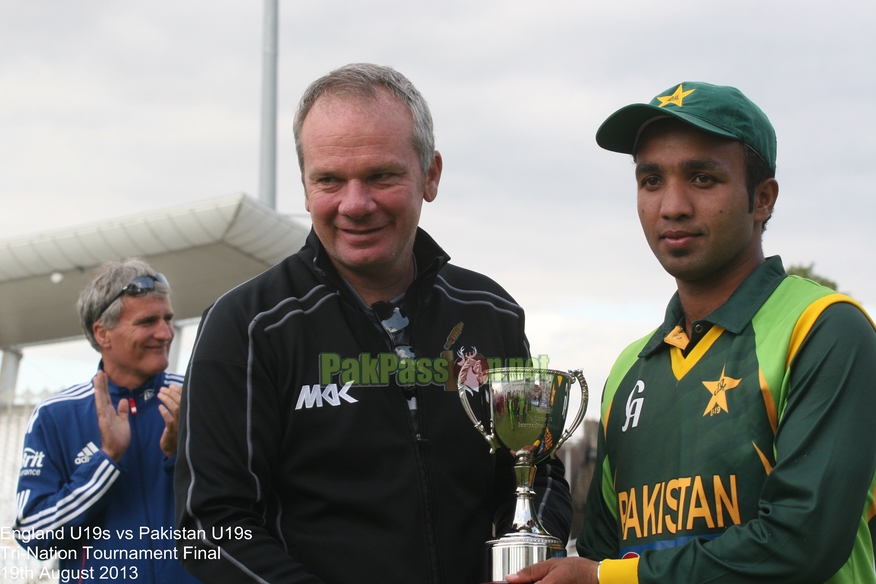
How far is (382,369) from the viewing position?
2.73m

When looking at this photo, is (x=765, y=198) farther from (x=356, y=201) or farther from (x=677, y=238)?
(x=356, y=201)

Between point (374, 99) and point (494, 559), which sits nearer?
point (494, 559)

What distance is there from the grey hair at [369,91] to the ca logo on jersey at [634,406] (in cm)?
87

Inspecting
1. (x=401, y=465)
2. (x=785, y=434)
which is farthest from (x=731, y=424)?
(x=401, y=465)

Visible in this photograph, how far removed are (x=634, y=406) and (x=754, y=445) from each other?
1.59ft

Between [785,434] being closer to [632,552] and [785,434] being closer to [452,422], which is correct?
[632,552]

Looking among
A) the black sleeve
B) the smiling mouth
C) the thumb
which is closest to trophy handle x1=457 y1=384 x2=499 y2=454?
the black sleeve

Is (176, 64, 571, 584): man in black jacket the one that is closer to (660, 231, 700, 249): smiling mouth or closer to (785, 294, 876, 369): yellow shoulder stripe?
(660, 231, 700, 249): smiling mouth

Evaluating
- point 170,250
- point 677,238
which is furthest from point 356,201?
point 170,250

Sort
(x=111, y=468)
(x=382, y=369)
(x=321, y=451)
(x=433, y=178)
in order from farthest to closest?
(x=111, y=468), (x=433, y=178), (x=382, y=369), (x=321, y=451)

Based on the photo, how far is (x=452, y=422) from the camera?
278 centimetres

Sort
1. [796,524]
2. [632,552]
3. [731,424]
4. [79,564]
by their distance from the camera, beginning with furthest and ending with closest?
[79,564] < [632,552] < [731,424] < [796,524]

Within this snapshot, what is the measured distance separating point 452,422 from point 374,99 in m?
0.94

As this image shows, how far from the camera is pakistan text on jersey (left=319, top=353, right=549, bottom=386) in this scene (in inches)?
106
